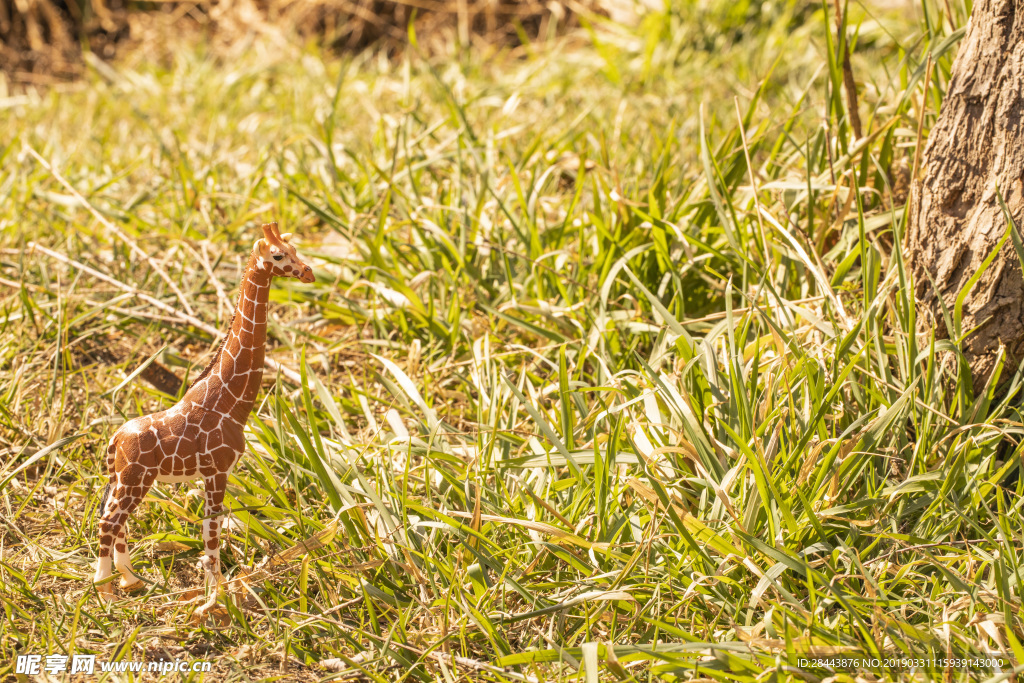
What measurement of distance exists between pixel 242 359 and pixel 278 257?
0.21 metres

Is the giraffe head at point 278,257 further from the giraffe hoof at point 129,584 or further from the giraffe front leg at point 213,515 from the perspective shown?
the giraffe hoof at point 129,584

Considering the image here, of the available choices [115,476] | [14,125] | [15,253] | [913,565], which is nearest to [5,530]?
[115,476]

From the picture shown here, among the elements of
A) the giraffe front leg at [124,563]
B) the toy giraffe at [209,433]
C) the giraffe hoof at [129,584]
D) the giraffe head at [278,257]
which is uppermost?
the giraffe head at [278,257]

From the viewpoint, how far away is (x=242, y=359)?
1505 millimetres

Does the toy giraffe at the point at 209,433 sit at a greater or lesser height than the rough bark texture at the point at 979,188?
lesser

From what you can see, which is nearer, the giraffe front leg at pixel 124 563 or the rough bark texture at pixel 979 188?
the giraffe front leg at pixel 124 563

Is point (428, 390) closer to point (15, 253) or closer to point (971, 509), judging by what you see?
point (971, 509)

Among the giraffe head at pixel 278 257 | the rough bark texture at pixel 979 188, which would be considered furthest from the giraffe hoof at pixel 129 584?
the rough bark texture at pixel 979 188

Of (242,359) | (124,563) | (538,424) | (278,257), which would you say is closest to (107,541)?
(124,563)

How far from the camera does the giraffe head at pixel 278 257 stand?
1468 millimetres

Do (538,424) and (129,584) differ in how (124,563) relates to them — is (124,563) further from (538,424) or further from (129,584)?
(538,424)

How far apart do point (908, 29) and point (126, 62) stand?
4921mm

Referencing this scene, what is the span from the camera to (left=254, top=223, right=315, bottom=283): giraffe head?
1.47 meters

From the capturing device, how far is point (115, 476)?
1.48 metres
